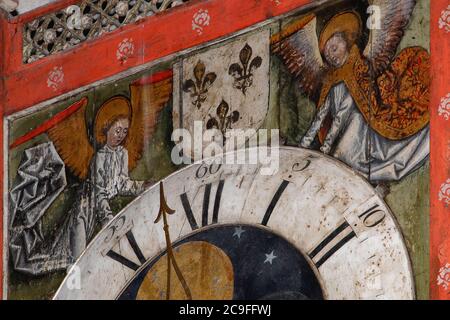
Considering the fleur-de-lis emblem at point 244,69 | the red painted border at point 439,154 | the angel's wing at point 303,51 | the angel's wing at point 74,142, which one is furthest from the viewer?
the angel's wing at point 74,142

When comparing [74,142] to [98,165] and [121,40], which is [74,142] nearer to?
[98,165]

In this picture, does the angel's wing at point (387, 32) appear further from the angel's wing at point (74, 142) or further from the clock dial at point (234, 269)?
the angel's wing at point (74, 142)

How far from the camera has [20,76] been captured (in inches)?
376

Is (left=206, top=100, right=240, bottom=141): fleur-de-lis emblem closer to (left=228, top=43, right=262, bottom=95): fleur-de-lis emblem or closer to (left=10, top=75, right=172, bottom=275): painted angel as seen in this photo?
(left=228, top=43, right=262, bottom=95): fleur-de-lis emblem

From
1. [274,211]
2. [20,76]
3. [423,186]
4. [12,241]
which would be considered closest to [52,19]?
[20,76]

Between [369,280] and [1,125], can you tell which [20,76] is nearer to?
[1,125]

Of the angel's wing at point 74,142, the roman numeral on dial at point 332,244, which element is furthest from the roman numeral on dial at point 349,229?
the angel's wing at point 74,142

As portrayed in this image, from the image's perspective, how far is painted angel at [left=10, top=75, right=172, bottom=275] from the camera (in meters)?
8.89

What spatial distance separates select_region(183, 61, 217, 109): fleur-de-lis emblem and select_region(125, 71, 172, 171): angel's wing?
0.43ft

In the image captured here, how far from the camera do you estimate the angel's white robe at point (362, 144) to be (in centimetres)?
773

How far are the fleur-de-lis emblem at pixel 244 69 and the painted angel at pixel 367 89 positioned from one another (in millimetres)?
176

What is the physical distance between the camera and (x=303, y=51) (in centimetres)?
832

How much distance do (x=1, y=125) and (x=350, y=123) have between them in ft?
7.44
